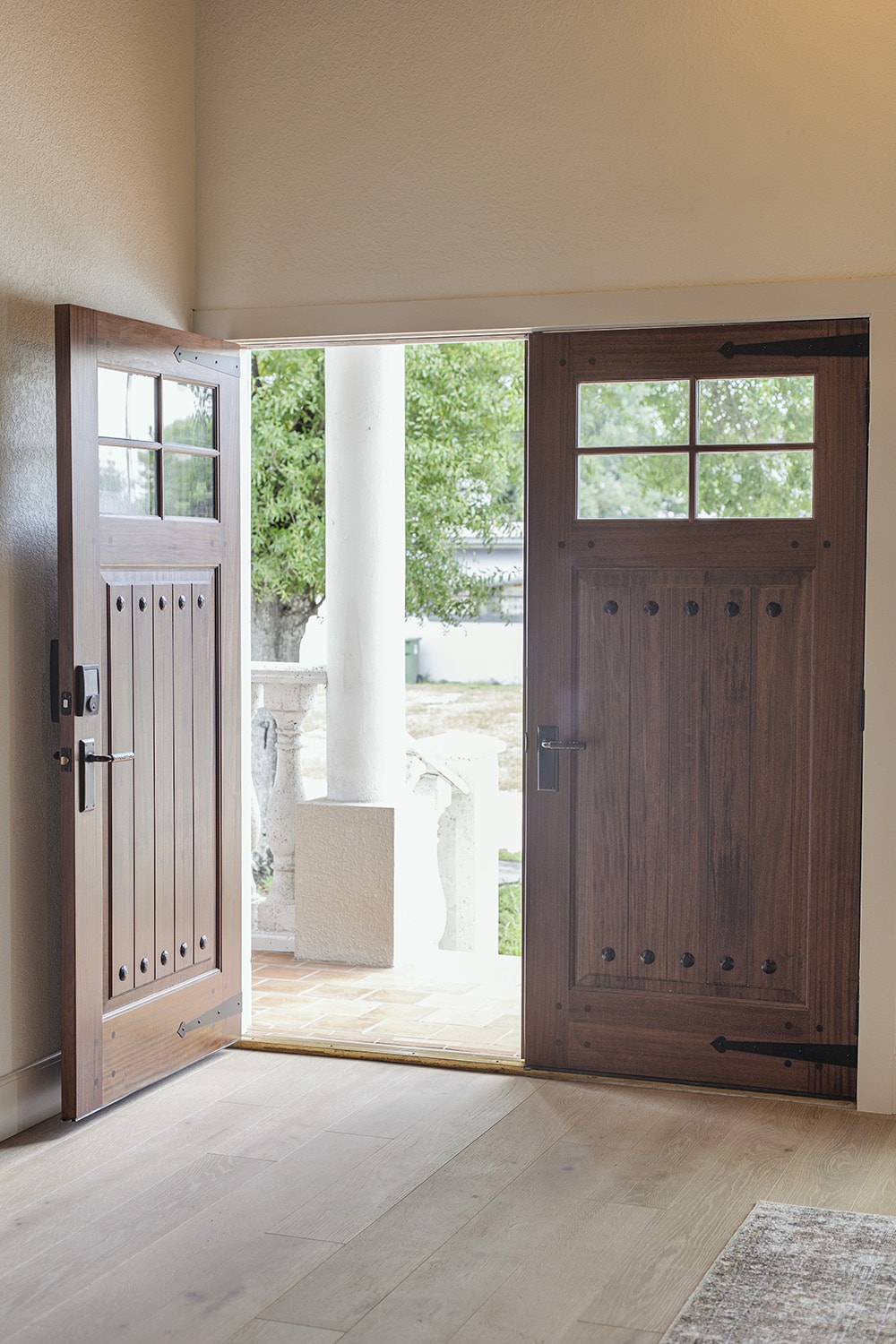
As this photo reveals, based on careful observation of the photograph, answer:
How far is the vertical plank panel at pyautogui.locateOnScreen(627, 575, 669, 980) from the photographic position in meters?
4.32

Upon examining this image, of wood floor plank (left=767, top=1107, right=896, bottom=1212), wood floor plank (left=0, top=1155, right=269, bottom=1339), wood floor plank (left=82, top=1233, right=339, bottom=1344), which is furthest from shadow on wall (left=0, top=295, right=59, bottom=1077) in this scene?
wood floor plank (left=767, top=1107, right=896, bottom=1212)

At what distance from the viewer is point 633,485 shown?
433cm

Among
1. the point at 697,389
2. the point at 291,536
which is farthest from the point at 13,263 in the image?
the point at 291,536

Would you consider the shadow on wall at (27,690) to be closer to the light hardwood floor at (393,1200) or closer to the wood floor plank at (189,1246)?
the light hardwood floor at (393,1200)

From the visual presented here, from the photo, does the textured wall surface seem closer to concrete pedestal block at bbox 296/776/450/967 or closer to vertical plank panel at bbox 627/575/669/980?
vertical plank panel at bbox 627/575/669/980

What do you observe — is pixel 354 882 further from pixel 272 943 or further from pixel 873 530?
pixel 873 530

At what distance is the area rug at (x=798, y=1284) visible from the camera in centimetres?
274

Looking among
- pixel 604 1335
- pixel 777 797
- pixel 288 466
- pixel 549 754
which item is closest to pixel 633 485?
pixel 549 754

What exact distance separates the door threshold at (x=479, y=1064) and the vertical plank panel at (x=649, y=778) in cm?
33

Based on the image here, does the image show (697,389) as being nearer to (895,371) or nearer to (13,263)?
(895,371)

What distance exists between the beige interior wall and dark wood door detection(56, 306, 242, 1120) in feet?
0.54

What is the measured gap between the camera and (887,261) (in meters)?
4.05

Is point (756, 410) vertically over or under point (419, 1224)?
over

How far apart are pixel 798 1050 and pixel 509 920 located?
556 cm
